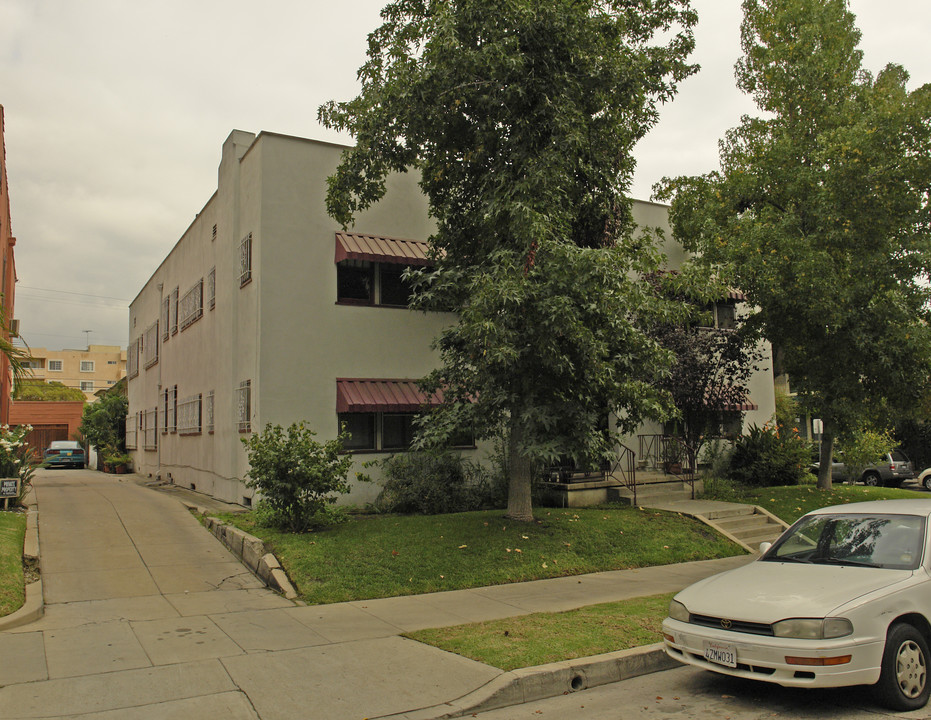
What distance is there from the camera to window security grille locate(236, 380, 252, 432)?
1466cm

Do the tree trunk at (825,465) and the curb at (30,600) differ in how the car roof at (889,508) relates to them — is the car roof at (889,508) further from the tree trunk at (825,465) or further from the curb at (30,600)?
the tree trunk at (825,465)

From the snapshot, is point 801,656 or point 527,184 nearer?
point 801,656

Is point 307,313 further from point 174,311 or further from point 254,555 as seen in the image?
point 174,311

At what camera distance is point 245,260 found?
15453 mm

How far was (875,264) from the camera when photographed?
15227 mm

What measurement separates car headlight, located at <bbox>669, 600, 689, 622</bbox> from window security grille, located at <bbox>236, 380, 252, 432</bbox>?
10254 millimetres

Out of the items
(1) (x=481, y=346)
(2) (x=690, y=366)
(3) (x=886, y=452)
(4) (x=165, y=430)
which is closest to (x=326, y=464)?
(1) (x=481, y=346)

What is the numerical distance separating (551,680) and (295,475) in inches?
237

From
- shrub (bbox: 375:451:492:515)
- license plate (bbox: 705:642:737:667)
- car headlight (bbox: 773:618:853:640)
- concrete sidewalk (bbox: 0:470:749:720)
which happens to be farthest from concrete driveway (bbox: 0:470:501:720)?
shrub (bbox: 375:451:492:515)

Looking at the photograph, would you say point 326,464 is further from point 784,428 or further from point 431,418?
point 784,428

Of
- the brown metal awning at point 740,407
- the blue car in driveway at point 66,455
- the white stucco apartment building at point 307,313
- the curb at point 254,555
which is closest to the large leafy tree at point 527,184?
the white stucco apartment building at point 307,313

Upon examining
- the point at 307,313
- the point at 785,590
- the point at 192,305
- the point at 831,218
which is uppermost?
the point at 831,218

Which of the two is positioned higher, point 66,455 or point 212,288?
point 212,288

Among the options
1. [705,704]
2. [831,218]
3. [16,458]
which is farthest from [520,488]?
[16,458]
